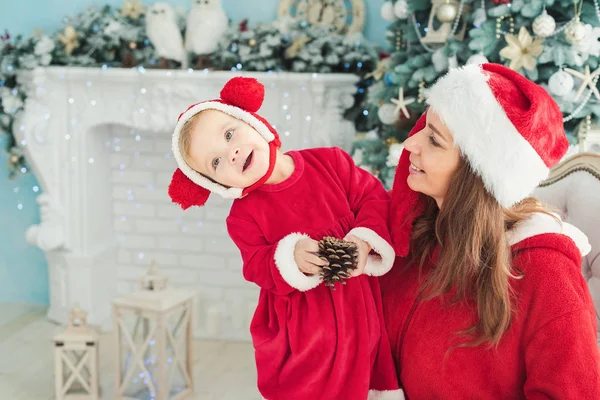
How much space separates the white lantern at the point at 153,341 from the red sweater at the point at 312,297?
119 centimetres

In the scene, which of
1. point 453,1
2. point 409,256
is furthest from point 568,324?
point 453,1

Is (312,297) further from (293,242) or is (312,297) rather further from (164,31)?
(164,31)

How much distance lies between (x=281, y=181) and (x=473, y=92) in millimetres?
413

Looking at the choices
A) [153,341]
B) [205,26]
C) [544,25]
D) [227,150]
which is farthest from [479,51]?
[153,341]

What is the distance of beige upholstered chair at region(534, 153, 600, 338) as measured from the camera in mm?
1617

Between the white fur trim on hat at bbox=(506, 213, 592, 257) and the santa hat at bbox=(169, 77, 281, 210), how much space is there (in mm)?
472

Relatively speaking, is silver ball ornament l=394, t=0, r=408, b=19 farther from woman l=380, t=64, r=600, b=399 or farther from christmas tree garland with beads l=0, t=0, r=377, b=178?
woman l=380, t=64, r=600, b=399

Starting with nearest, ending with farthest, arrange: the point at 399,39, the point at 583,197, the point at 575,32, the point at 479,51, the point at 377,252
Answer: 1. the point at 377,252
2. the point at 583,197
3. the point at 575,32
4. the point at 479,51
5. the point at 399,39

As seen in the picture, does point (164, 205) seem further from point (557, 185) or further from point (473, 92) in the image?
point (473, 92)

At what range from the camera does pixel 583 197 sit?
1.66m

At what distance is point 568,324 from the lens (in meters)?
1.03

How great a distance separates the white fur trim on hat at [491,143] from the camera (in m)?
1.08

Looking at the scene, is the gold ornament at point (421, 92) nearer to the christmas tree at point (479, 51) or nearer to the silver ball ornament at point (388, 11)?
the christmas tree at point (479, 51)

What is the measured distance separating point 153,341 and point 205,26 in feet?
4.54
